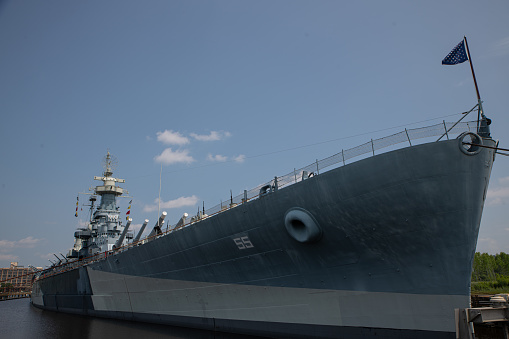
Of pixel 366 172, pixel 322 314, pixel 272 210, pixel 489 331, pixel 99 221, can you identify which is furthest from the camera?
pixel 99 221

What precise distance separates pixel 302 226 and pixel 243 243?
103 inches

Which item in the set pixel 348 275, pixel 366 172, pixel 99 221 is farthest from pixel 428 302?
pixel 99 221

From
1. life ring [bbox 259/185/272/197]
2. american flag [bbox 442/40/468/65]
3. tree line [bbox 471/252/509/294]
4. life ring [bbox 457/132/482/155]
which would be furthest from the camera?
tree line [bbox 471/252/509/294]

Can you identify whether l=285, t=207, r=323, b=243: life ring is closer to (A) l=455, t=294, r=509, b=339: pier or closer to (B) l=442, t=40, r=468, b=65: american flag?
(A) l=455, t=294, r=509, b=339: pier

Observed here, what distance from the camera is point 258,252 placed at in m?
10.5

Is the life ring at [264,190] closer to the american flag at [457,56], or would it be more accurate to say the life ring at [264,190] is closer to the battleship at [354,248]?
the battleship at [354,248]

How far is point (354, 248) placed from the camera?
28.6 feet

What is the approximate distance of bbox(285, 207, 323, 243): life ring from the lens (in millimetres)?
8953

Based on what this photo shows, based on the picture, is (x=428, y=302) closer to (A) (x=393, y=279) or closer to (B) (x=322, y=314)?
(A) (x=393, y=279)

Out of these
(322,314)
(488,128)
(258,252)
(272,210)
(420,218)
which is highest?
(488,128)

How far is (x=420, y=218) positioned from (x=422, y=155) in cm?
166

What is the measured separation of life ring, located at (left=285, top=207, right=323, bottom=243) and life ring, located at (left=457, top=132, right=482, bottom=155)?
4.36 meters

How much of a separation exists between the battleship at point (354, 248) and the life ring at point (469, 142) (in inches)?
1.1

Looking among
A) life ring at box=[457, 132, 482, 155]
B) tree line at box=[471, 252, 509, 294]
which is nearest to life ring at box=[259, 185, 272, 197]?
life ring at box=[457, 132, 482, 155]
